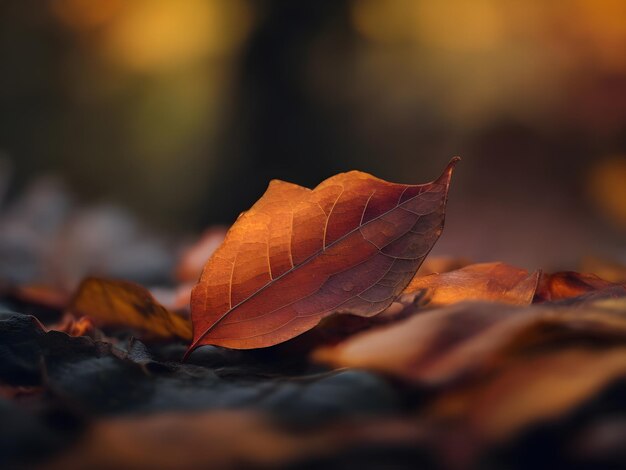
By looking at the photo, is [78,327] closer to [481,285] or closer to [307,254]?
[307,254]

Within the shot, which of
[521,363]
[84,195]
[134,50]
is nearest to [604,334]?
[521,363]

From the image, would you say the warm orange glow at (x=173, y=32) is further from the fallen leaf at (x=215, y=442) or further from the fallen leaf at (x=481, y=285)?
the fallen leaf at (x=215, y=442)

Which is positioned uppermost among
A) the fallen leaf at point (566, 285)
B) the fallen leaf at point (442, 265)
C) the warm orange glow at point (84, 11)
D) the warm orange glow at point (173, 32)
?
the warm orange glow at point (84, 11)

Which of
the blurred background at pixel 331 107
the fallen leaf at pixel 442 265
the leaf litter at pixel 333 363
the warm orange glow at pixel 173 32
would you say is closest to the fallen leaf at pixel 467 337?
the leaf litter at pixel 333 363

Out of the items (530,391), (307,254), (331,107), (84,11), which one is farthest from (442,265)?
(84,11)

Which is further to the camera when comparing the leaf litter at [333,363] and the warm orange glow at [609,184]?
the warm orange glow at [609,184]

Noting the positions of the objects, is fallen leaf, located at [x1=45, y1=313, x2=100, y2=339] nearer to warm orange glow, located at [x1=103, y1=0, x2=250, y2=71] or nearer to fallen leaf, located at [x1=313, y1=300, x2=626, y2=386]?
fallen leaf, located at [x1=313, y1=300, x2=626, y2=386]

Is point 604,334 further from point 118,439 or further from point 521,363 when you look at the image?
point 118,439

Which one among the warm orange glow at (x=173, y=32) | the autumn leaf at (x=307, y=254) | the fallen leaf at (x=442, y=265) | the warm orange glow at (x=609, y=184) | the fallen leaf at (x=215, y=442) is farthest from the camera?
the warm orange glow at (x=173, y=32)

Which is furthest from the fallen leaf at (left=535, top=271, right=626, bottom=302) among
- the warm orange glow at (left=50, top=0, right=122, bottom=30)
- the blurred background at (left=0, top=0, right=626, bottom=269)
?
the warm orange glow at (left=50, top=0, right=122, bottom=30)
